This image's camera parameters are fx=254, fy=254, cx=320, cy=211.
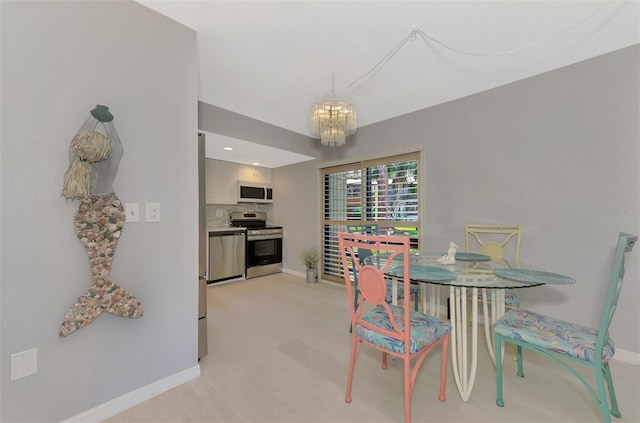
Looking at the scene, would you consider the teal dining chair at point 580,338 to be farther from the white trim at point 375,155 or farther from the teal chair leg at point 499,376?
the white trim at point 375,155

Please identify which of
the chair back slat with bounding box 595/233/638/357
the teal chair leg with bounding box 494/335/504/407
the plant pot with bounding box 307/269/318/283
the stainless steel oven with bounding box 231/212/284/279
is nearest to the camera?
the chair back slat with bounding box 595/233/638/357

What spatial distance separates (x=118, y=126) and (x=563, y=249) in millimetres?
3484

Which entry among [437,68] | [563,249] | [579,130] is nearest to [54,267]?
[437,68]

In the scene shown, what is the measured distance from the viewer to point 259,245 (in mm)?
4559

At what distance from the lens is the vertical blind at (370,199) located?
3271 mm

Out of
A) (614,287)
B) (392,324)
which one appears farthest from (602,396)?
(392,324)

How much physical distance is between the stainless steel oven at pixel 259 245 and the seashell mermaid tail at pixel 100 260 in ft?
9.72

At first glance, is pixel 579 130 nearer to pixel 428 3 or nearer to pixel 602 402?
pixel 428 3

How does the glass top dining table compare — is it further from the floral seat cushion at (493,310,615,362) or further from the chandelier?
the chandelier

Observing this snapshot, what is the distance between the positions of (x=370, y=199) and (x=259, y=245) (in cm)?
216

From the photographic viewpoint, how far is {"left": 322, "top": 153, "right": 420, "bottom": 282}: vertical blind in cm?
327

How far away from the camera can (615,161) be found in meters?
2.01

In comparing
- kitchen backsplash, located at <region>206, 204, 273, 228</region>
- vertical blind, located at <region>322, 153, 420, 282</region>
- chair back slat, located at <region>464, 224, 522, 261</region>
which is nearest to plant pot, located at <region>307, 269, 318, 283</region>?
vertical blind, located at <region>322, 153, 420, 282</region>

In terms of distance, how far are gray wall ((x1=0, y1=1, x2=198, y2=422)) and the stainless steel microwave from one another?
9.26ft
